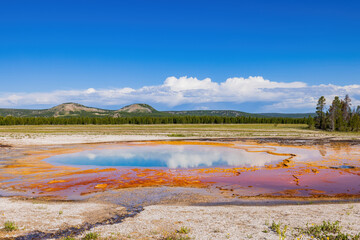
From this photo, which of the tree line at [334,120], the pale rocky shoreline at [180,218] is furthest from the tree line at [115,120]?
the pale rocky shoreline at [180,218]

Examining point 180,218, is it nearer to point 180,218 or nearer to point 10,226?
point 180,218

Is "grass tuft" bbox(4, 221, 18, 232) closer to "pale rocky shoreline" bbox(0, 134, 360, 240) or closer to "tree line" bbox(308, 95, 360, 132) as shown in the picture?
"pale rocky shoreline" bbox(0, 134, 360, 240)

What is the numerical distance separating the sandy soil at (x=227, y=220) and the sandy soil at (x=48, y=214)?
1400mm

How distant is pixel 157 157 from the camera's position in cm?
3198

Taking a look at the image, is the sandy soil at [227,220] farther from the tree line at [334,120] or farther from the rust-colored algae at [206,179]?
the tree line at [334,120]

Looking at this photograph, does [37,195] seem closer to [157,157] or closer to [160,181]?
[160,181]

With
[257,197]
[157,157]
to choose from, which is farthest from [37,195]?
[157,157]

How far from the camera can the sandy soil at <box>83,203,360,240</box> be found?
9.59 meters

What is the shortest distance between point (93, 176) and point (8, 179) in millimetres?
5710

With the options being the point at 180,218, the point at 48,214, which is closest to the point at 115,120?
the point at 48,214

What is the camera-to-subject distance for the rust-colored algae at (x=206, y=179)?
53.9 feet

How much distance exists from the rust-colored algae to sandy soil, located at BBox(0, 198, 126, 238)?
2.47m

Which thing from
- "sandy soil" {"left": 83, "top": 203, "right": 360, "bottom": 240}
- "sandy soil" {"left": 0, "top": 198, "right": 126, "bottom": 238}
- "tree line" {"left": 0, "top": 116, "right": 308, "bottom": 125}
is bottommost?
"sandy soil" {"left": 0, "top": 198, "right": 126, "bottom": 238}

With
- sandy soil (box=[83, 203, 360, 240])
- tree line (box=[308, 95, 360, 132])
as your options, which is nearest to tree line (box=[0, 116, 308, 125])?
tree line (box=[308, 95, 360, 132])
